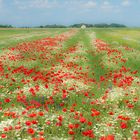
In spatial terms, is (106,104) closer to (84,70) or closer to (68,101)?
(68,101)

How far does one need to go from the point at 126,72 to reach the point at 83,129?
32.6ft

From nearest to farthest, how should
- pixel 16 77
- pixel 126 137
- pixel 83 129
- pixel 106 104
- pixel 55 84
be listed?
pixel 126 137
pixel 83 129
pixel 106 104
pixel 55 84
pixel 16 77

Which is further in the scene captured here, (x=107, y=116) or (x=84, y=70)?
(x=84, y=70)

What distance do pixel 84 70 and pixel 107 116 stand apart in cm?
949

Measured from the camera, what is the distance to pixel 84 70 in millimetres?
19828

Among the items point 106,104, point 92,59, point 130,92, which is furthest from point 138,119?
point 92,59

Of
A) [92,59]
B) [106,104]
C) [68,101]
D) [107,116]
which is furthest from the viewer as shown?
[92,59]

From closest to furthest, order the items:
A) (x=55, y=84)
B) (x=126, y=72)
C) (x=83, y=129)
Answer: (x=83, y=129)
(x=55, y=84)
(x=126, y=72)

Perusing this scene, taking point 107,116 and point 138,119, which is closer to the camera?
point 138,119

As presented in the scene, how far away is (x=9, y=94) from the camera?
528 inches

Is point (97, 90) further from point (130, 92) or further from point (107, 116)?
point (107, 116)

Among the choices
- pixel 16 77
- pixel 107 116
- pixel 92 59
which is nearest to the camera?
pixel 107 116

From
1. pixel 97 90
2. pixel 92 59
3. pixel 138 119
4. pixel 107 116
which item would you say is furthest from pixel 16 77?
pixel 92 59

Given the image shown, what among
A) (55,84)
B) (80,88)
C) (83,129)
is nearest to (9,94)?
(55,84)
